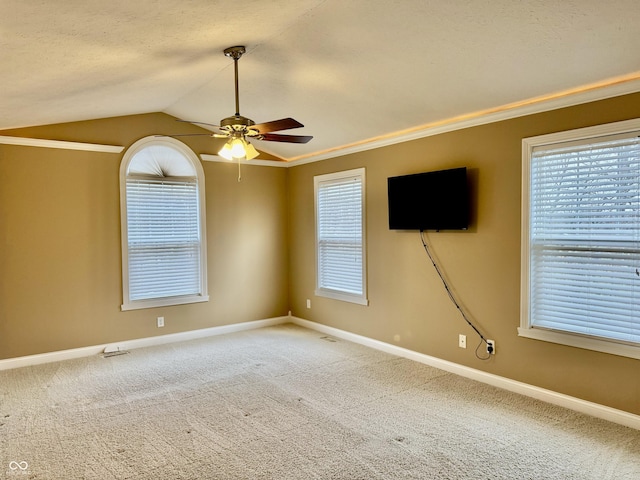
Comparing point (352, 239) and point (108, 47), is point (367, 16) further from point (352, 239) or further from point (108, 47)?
point (352, 239)

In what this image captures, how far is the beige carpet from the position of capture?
260 centimetres

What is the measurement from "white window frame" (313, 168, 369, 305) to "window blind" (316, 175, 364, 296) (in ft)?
0.04

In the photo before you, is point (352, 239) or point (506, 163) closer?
point (506, 163)

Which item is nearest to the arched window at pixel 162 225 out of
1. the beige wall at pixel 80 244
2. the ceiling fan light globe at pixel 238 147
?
the beige wall at pixel 80 244

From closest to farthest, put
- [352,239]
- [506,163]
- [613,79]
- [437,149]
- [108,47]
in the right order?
[108,47] → [613,79] → [506,163] → [437,149] → [352,239]

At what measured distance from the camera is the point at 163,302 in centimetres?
537

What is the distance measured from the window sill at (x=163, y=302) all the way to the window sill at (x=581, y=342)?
3.90 m

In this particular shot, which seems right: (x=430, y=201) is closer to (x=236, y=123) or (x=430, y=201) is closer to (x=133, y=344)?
(x=236, y=123)

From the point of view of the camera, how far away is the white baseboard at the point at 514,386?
10.2 ft

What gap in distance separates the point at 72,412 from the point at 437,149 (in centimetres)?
406

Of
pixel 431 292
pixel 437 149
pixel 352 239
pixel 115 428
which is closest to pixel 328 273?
pixel 352 239

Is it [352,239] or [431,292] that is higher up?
[352,239]

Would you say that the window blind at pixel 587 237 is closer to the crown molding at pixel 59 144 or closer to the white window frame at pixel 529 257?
the white window frame at pixel 529 257

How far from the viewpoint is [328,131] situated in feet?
16.5
